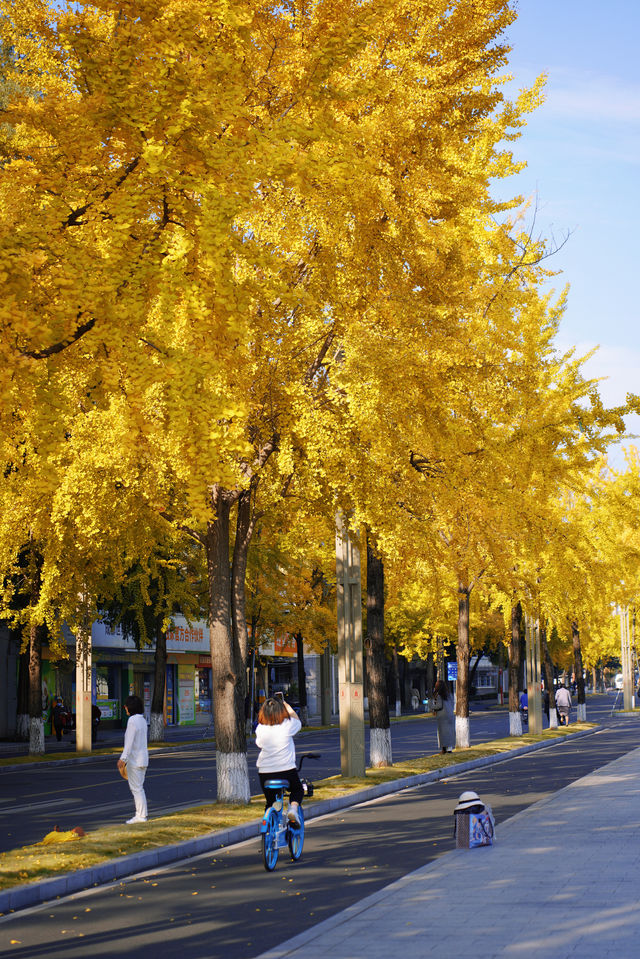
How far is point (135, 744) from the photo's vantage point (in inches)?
615

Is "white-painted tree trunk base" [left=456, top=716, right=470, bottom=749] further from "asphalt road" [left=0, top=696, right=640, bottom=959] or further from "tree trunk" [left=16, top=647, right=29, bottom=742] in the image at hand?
"tree trunk" [left=16, top=647, right=29, bottom=742]

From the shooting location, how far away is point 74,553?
29.0m

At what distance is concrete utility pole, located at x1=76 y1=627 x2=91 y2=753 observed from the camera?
33.4 meters

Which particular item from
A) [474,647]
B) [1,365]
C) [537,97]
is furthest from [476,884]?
[474,647]

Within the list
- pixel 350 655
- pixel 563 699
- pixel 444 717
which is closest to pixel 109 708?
pixel 563 699

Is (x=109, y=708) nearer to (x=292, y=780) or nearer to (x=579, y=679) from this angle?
(x=579, y=679)

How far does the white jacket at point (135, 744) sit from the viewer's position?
1554cm

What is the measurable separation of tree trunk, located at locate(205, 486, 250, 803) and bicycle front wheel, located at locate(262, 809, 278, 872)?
5914 millimetres

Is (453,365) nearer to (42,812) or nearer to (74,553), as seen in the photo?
(42,812)

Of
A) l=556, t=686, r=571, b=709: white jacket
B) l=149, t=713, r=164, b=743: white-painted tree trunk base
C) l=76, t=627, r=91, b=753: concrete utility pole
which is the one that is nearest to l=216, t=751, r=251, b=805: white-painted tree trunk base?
l=76, t=627, r=91, b=753: concrete utility pole

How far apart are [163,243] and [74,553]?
Result: 1906 cm

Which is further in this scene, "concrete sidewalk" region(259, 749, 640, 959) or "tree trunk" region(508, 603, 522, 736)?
"tree trunk" region(508, 603, 522, 736)

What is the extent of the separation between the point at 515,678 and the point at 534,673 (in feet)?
7.04

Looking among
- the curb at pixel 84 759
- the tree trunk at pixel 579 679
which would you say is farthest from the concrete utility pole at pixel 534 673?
the tree trunk at pixel 579 679
